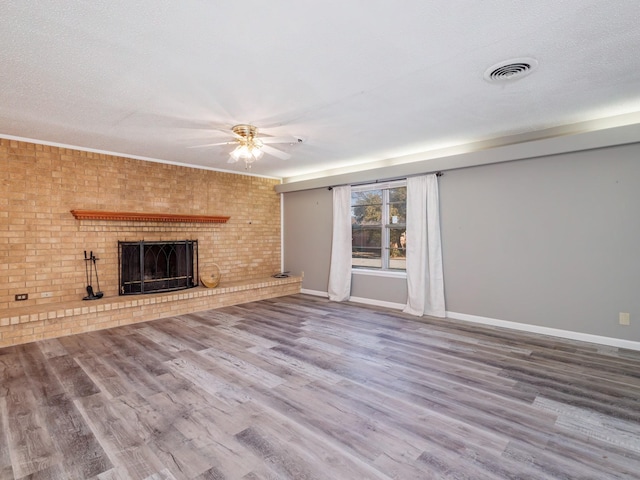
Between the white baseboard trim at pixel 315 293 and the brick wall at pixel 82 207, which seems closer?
the brick wall at pixel 82 207

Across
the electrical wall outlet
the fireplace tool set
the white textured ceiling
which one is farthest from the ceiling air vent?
the fireplace tool set

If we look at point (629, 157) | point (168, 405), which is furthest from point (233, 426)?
point (629, 157)

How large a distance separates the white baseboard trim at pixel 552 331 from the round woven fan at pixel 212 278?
3825 mm

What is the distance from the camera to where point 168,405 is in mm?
2385

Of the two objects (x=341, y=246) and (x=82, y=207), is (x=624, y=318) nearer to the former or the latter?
(x=341, y=246)

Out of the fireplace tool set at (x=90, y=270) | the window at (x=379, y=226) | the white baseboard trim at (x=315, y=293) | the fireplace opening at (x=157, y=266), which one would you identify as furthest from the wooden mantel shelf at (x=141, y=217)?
the window at (x=379, y=226)

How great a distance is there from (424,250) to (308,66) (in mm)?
3393

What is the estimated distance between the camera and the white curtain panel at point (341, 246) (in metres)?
5.93

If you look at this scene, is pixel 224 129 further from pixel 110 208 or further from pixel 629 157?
pixel 629 157

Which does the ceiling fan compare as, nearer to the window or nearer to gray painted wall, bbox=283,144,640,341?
the window

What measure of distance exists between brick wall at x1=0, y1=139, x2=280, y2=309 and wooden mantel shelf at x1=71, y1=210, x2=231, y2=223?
14 centimetres

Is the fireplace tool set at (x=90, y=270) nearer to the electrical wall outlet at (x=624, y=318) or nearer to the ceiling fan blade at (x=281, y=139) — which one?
the ceiling fan blade at (x=281, y=139)

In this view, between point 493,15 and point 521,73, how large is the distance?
2.82 ft

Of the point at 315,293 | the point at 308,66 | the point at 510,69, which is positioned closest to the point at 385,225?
the point at 315,293
